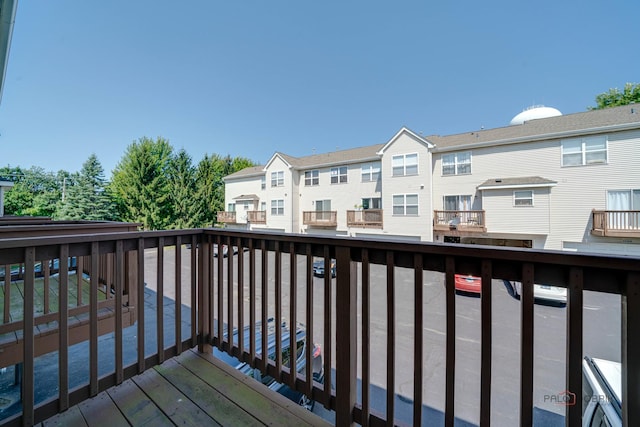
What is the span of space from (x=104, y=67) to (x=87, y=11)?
3.25 metres

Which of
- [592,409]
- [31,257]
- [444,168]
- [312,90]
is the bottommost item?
[592,409]

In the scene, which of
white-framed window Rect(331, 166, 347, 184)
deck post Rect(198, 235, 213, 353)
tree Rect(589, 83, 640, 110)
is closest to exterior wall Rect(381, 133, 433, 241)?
white-framed window Rect(331, 166, 347, 184)

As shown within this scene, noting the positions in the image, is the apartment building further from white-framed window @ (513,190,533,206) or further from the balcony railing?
the balcony railing

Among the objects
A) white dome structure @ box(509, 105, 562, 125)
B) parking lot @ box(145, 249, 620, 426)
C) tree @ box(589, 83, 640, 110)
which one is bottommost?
parking lot @ box(145, 249, 620, 426)

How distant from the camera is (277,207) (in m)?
18.5

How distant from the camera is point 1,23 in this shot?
1969mm

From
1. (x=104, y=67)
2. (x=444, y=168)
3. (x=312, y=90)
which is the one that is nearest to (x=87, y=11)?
(x=104, y=67)

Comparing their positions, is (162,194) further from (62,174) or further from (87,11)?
(87,11)

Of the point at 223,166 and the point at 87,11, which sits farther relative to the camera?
the point at 223,166

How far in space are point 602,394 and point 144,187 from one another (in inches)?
972

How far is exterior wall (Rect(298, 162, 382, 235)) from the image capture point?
15578 mm

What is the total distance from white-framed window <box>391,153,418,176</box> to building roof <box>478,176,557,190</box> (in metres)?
3.24

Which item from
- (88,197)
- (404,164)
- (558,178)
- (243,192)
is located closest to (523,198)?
(558,178)

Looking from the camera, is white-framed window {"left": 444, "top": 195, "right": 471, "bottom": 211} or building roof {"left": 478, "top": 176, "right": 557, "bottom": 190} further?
white-framed window {"left": 444, "top": 195, "right": 471, "bottom": 211}
